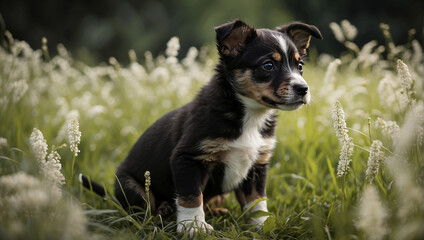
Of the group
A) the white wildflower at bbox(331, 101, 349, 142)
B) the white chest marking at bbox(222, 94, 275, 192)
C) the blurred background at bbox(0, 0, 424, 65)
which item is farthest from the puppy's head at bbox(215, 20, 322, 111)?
the blurred background at bbox(0, 0, 424, 65)

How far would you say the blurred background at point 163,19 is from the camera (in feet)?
38.1

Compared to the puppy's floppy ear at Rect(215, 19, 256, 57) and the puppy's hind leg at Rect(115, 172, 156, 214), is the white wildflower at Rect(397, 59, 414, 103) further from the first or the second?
the puppy's hind leg at Rect(115, 172, 156, 214)

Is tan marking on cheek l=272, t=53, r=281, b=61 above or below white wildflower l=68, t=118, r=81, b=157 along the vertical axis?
above

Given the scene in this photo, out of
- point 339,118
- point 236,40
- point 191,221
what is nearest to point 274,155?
point 236,40

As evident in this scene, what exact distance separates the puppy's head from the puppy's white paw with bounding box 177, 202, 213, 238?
3.12 feet

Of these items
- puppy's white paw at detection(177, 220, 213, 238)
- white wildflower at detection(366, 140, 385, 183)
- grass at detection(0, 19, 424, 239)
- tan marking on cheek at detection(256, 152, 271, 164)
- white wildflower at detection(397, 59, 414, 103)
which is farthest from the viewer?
tan marking on cheek at detection(256, 152, 271, 164)

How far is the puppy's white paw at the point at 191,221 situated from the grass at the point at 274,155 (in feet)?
0.26

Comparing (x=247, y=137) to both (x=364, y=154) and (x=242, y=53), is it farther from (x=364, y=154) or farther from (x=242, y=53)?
(x=364, y=154)

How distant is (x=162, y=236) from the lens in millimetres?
2715

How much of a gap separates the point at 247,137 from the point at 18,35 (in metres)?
12.1

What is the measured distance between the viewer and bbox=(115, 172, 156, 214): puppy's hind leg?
3.28 metres

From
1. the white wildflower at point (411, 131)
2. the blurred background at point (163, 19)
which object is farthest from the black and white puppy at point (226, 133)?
the blurred background at point (163, 19)

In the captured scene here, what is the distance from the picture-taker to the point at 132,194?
130 inches

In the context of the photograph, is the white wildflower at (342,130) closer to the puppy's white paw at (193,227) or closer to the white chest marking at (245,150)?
the white chest marking at (245,150)
